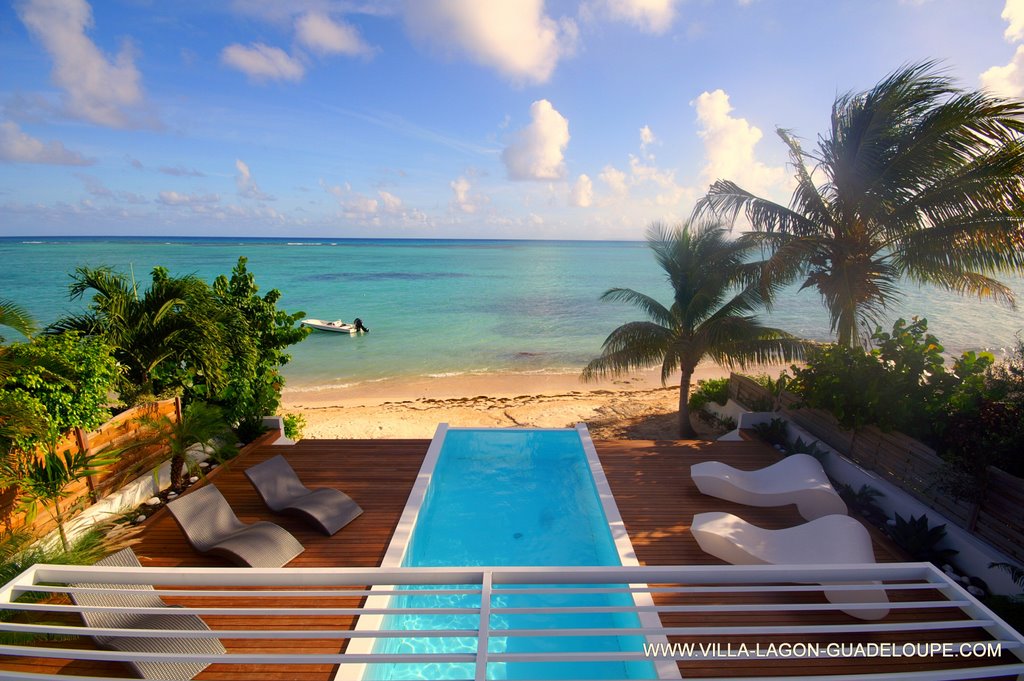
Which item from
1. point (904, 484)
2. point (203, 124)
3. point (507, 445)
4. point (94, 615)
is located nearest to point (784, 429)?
point (904, 484)

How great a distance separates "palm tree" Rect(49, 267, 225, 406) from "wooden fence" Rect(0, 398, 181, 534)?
1.63 feet

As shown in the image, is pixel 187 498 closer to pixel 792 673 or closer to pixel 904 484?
pixel 792 673

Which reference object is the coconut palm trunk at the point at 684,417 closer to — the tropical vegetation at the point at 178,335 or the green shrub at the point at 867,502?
the green shrub at the point at 867,502

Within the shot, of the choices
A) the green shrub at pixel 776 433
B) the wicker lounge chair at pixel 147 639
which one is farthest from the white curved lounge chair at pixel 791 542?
the wicker lounge chair at pixel 147 639

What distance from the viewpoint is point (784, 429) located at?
7.21 m

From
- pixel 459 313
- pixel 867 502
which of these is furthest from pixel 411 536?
pixel 459 313

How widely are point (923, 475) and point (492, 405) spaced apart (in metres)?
8.95

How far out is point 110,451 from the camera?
495 cm

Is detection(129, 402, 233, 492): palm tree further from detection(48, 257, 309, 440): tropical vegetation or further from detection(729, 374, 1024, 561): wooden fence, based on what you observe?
detection(729, 374, 1024, 561): wooden fence

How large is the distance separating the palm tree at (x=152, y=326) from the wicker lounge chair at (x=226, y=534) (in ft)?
7.98

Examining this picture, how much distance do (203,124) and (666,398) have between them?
3022 centimetres

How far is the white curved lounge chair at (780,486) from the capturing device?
16.5 feet

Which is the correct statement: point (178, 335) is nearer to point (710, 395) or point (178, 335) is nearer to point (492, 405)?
point (492, 405)

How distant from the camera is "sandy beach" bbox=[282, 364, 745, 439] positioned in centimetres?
1030
